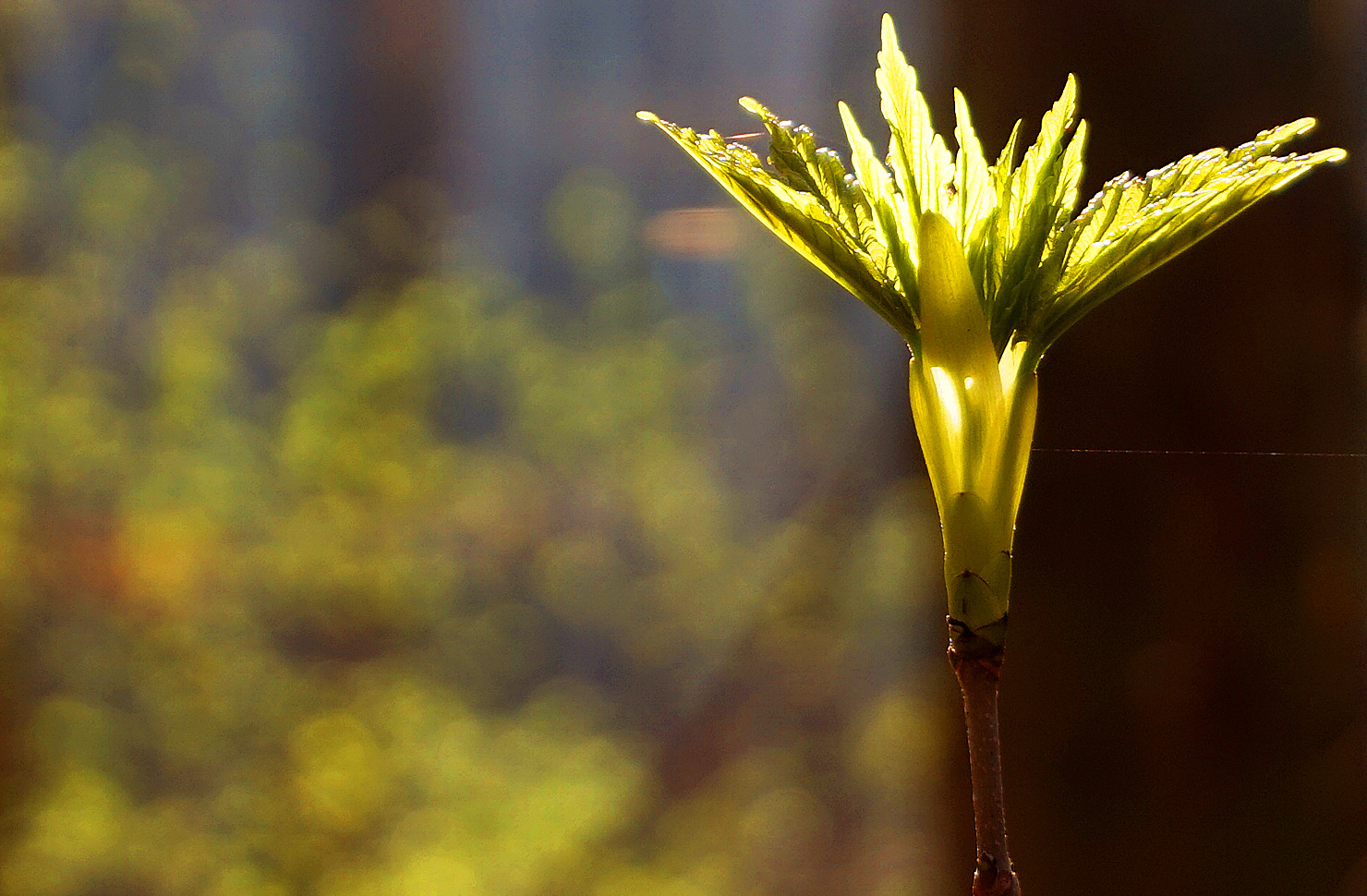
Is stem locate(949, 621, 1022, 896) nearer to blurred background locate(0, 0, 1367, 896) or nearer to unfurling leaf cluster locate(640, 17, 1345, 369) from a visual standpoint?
unfurling leaf cluster locate(640, 17, 1345, 369)

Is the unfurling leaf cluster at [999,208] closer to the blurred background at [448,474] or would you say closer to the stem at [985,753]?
the stem at [985,753]

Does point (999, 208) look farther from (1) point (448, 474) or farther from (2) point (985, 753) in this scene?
(1) point (448, 474)

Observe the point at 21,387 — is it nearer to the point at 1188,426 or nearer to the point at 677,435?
the point at 677,435

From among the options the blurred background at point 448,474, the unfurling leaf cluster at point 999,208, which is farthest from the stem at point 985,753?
the blurred background at point 448,474

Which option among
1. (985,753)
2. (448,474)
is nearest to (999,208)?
(985,753)

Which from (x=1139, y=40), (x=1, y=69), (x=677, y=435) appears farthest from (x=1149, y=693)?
(x=1, y=69)

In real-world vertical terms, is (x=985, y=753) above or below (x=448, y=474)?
below
